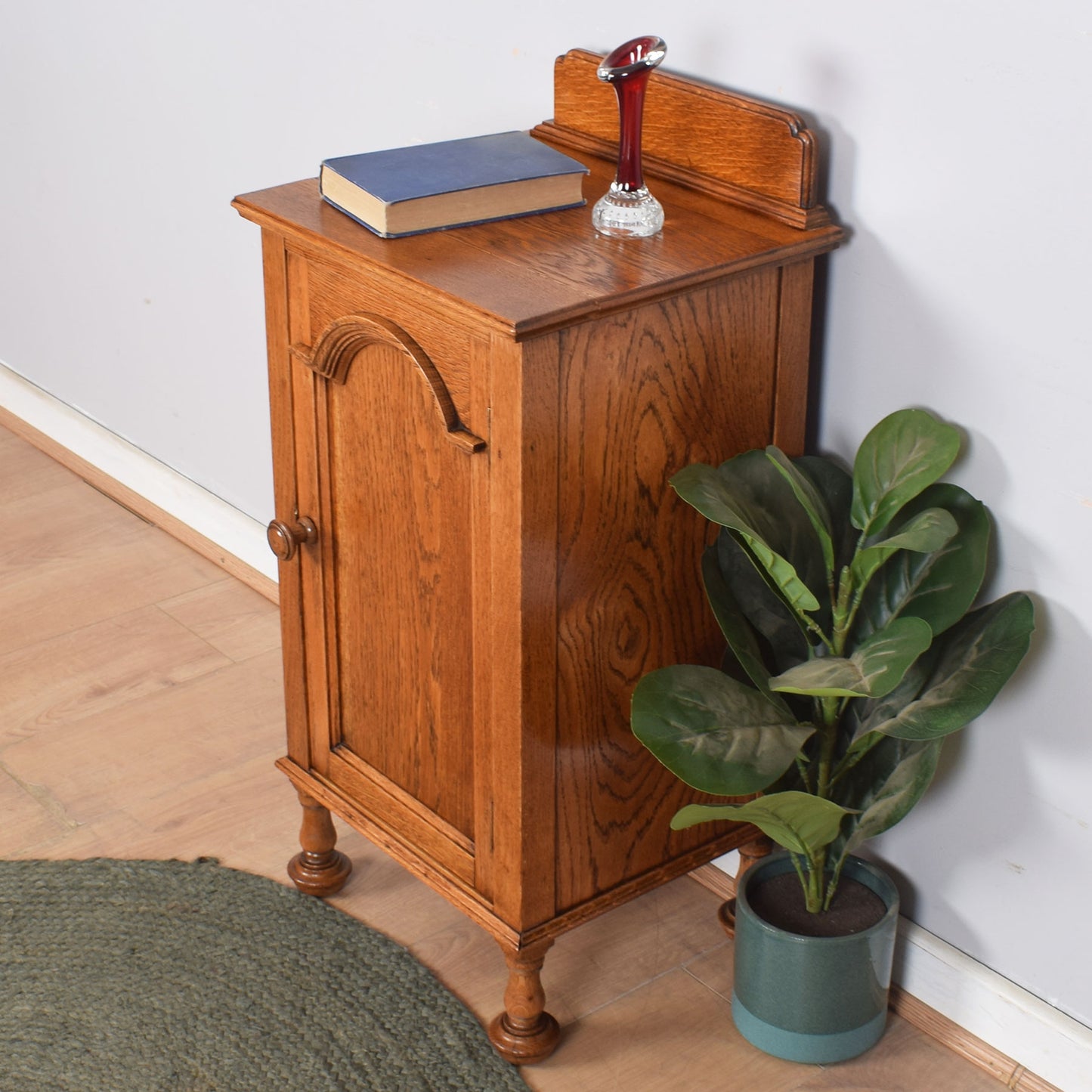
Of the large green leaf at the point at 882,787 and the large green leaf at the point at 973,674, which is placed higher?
the large green leaf at the point at 973,674

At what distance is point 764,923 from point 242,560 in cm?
135

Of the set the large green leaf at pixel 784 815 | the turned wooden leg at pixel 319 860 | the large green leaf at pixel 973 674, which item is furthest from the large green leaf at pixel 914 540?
the turned wooden leg at pixel 319 860

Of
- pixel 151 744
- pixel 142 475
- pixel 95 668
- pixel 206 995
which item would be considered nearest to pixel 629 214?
pixel 206 995

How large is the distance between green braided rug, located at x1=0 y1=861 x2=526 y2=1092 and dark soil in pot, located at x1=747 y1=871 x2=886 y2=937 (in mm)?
337

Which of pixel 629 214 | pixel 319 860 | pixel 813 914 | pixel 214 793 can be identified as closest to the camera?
pixel 629 214

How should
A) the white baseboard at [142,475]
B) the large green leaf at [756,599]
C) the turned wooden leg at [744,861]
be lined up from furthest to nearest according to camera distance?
1. the white baseboard at [142,475]
2. the turned wooden leg at [744,861]
3. the large green leaf at [756,599]

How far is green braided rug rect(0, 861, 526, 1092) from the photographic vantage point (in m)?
1.63

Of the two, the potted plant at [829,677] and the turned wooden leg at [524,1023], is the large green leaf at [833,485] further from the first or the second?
the turned wooden leg at [524,1023]

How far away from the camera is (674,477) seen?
1360 millimetres

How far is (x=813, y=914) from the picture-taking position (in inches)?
63.4

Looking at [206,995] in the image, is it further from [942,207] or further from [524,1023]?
[942,207]

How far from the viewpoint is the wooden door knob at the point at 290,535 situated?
1652mm

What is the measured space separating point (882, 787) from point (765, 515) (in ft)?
1.06

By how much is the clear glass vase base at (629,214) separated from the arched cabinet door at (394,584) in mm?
207
